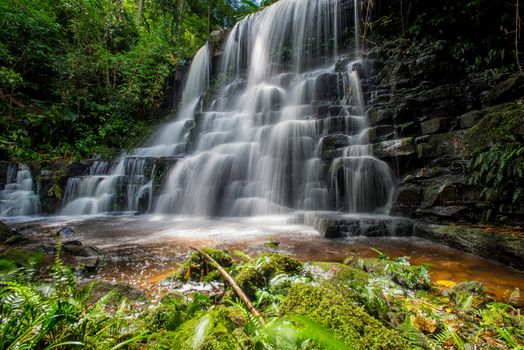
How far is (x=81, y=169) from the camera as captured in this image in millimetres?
10328

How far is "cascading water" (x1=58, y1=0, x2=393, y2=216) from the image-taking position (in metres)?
7.54

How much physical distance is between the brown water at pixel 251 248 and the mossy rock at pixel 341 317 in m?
1.56

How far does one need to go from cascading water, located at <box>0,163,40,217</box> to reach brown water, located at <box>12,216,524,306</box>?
418cm

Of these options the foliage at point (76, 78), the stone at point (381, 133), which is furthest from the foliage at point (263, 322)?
the foliage at point (76, 78)

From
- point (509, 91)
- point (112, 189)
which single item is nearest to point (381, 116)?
point (509, 91)

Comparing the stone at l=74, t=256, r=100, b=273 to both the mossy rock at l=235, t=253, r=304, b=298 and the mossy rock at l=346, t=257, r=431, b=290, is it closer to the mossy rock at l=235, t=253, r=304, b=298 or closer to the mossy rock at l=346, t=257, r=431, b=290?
the mossy rock at l=235, t=253, r=304, b=298

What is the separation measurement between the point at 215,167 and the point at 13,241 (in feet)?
19.0

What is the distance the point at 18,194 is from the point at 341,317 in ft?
39.5

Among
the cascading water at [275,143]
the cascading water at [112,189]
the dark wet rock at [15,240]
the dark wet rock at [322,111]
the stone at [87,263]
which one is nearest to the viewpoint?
the stone at [87,263]

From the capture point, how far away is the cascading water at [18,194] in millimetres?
8898

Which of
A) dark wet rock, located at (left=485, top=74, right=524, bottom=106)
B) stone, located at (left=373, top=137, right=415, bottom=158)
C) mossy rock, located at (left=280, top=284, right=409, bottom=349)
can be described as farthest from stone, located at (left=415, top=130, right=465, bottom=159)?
mossy rock, located at (left=280, top=284, right=409, bottom=349)

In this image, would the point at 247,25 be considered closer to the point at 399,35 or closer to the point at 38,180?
the point at 399,35

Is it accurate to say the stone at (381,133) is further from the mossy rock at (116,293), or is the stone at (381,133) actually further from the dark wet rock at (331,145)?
the mossy rock at (116,293)

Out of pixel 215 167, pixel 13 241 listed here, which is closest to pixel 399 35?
pixel 215 167
